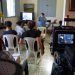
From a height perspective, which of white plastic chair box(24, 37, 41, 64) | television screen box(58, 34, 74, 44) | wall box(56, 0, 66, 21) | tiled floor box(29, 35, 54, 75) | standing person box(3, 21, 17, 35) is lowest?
tiled floor box(29, 35, 54, 75)

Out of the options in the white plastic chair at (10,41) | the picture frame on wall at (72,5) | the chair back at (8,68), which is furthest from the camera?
the picture frame on wall at (72,5)

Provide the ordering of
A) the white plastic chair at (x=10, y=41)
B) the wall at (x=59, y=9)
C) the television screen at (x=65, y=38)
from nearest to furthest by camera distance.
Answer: the television screen at (x=65, y=38) → the white plastic chair at (x=10, y=41) → the wall at (x=59, y=9)

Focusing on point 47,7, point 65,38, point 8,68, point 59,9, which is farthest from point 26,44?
point 47,7

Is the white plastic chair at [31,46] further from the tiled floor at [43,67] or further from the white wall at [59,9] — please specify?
the white wall at [59,9]

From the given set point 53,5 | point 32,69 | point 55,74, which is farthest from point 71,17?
point 53,5

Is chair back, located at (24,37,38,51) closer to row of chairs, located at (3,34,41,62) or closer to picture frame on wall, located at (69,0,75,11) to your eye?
row of chairs, located at (3,34,41,62)

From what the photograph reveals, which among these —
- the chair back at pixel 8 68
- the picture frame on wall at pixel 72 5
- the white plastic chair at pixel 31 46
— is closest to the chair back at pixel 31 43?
the white plastic chair at pixel 31 46

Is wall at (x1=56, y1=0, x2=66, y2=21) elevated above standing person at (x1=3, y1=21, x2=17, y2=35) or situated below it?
above

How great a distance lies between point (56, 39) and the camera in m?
3.83

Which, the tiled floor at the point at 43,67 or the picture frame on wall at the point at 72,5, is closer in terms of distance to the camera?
the tiled floor at the point at 43,67

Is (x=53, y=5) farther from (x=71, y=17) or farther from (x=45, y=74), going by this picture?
(x=45, y=74)

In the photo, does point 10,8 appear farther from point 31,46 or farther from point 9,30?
point 31,46

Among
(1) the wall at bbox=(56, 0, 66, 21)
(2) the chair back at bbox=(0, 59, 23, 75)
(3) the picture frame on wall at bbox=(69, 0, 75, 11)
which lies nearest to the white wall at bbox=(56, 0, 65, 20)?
(1) the wall at bbox=(56, 0, 66, 21)

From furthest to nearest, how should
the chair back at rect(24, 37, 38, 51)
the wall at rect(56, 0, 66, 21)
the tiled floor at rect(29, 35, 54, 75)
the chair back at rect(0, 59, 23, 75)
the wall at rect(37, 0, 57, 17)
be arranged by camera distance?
the wall at rect(37, 0, 57, 17)
the wall at rect(56, 0, 66, 21)
the chair back at rect(24, 37, 38, 51)
the tiled floor at rect(29, 35, 54, 75)
the chair back at rect(0, 59, 23, 75)
